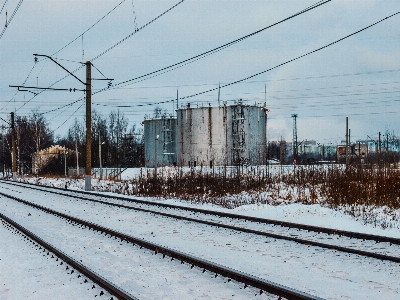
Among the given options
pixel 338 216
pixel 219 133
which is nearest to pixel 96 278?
pixel 338 216

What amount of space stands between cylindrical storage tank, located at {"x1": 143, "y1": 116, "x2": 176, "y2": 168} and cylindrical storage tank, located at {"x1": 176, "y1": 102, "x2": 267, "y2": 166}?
4.69m

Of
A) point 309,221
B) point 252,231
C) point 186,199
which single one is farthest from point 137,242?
point 186,199

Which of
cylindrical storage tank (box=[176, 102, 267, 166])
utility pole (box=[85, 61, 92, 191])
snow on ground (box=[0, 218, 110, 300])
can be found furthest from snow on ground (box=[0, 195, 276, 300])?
cylindrical storage tank (box=[176, 102, 267, 166])

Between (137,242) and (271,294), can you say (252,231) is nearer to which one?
(137,242)

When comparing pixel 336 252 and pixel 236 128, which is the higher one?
pixel 236 128

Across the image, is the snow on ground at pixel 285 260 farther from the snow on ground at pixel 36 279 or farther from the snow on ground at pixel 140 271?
the snow on ground at pixel 36 279

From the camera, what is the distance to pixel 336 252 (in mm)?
8125

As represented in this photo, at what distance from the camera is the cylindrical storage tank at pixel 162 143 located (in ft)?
225

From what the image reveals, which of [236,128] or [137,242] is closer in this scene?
[137,242]

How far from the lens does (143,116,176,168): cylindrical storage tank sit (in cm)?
6862

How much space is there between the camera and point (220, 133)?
6144cm

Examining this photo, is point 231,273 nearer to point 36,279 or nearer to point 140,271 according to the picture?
point 140,271

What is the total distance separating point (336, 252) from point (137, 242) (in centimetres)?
398

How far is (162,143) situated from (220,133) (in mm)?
12815
